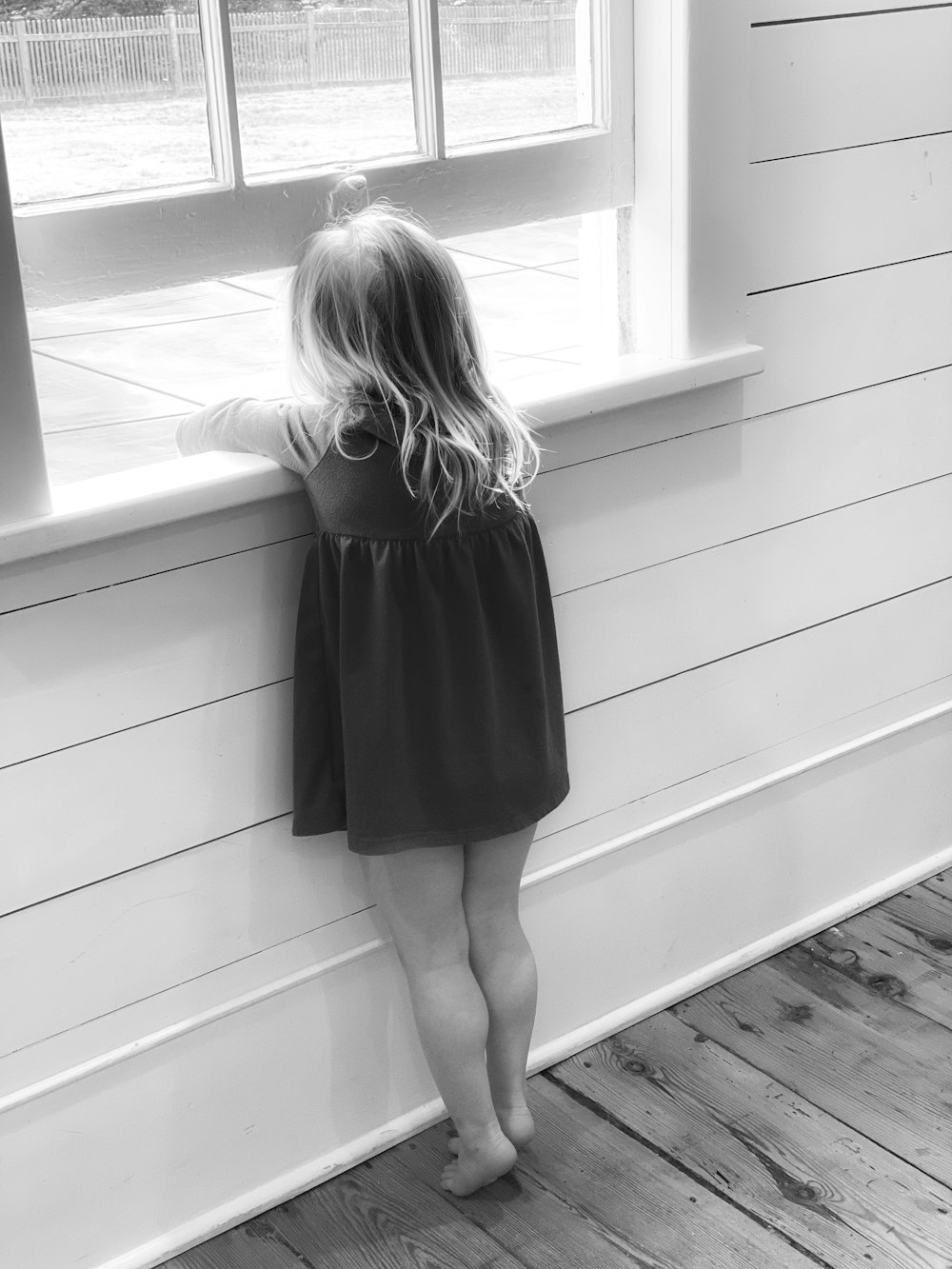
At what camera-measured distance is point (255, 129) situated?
1.40m

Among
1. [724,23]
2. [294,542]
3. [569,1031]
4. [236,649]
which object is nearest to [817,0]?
[724,23]

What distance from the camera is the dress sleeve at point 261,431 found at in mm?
1399

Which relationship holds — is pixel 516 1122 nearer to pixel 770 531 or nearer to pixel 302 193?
pixel 770 531

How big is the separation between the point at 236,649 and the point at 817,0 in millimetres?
1043

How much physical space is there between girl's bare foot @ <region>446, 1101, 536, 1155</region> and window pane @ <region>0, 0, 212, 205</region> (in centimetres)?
110

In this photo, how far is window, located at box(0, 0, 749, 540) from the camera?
1323 millimetres

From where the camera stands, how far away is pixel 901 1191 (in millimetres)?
1633

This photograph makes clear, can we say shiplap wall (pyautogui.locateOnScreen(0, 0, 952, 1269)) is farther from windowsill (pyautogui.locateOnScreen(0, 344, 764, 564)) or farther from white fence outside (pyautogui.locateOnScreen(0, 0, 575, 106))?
white fence outside (pyautogui.locateOnScreen(0, 0, 575, 106))

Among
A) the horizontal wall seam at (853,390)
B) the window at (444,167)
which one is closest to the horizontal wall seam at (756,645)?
the horizontal wall seam at (853,390)

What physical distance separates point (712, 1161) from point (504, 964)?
359mm

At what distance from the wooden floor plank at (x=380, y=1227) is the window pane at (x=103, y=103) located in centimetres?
115

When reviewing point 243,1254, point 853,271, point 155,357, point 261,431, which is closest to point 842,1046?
point 243,1254

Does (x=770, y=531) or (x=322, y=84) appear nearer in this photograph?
(x=322, y=84)

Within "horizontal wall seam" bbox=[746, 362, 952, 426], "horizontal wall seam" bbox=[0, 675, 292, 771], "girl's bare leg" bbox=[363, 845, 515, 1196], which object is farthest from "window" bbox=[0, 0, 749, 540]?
"girl's bare leg" bbox=[363, 845, 515, 1196]
